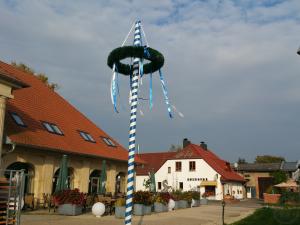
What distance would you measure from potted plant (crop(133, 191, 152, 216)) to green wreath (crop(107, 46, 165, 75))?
10.2 m

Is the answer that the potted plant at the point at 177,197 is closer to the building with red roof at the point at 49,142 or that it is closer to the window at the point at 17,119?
the building with red roof at the point at 49,142

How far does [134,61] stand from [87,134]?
17744 mm

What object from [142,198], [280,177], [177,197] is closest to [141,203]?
[142,198]

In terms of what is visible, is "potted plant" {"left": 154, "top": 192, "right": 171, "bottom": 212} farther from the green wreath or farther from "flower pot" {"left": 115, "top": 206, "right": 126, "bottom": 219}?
the green wreath

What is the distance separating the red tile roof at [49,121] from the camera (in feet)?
65.4

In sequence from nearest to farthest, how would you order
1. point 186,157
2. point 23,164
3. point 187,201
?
point 23,164, point 187,201, point 186,157

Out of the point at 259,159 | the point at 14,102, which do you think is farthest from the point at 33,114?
the point at 259,159

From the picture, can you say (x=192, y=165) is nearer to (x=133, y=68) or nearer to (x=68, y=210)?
(x=68, y=210)

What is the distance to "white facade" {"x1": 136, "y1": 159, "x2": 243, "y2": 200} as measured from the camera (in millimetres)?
48062

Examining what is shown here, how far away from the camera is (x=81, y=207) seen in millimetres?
18766

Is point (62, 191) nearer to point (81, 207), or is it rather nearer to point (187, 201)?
point (81, 207)

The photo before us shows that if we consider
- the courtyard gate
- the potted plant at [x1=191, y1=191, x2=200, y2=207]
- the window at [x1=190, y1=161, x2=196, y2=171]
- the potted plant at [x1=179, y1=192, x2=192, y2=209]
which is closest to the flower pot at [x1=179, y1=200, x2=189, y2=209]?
the potted plant at [x1=179, y1=192, x2=192, y2=209]

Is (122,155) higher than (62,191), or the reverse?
(122,155)

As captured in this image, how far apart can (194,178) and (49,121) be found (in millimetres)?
29135
